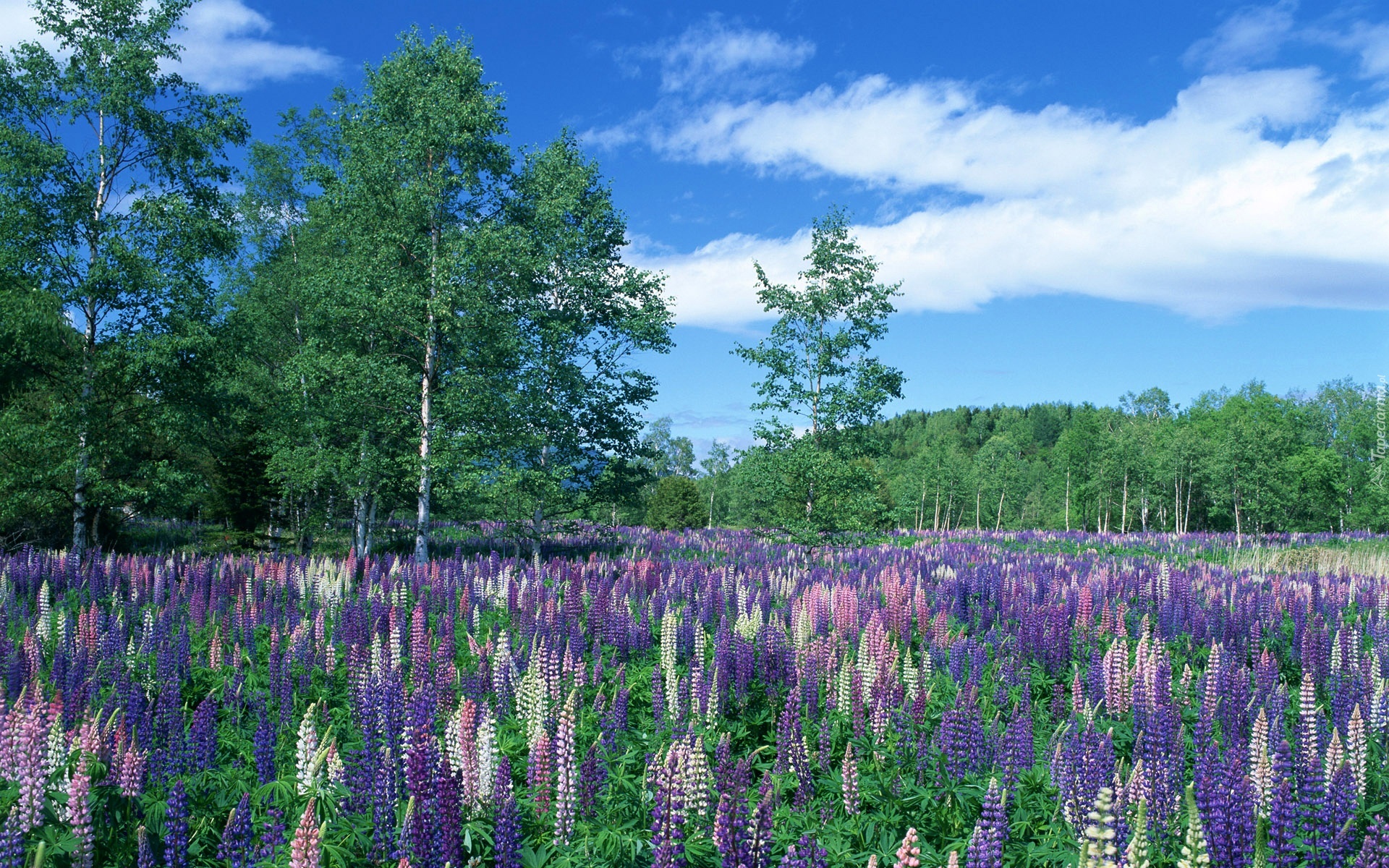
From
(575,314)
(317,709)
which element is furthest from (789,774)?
(575,314)

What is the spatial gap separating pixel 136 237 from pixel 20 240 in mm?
2286

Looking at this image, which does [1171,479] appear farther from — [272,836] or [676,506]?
[272,836]

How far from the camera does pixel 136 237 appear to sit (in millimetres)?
19844

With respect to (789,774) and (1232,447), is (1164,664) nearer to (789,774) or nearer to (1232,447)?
(789,774)

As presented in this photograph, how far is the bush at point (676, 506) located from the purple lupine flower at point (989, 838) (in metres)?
38.9

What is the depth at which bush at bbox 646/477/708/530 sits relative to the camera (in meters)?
43.2

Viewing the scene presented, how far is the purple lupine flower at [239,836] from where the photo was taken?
3367 mm

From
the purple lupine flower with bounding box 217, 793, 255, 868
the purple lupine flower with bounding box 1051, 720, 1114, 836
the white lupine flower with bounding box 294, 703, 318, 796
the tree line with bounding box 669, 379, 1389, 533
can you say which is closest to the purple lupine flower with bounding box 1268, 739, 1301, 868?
the purple lupine flower with bounding box 1051, 720, 1114, 836

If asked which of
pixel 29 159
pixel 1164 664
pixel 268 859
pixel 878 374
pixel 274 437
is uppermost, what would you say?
pixel 29 159

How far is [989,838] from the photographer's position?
343cm

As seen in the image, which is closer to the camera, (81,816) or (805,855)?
(805,855)

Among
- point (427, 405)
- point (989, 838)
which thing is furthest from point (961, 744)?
point (427, 405)

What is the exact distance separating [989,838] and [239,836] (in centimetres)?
330

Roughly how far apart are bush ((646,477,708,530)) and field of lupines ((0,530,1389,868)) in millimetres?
31430
